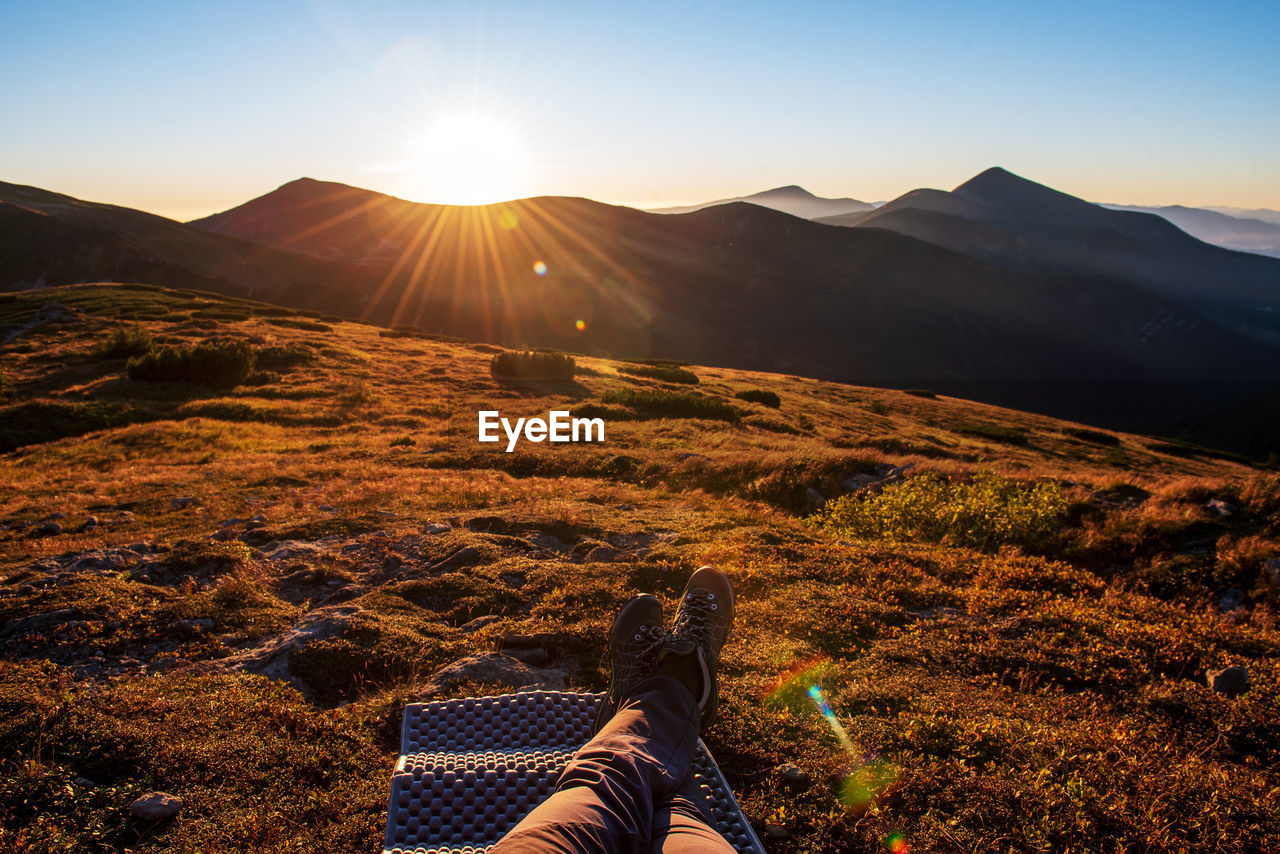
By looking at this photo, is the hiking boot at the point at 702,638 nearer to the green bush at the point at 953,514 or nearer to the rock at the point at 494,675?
the rock at the point at 494,675

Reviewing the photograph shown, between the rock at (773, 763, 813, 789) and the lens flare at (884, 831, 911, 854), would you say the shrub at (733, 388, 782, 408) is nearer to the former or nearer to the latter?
the rock at (773, 763, 813, 789)

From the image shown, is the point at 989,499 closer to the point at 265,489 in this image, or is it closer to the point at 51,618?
the point at 51,618

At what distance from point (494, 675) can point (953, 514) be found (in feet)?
26.9

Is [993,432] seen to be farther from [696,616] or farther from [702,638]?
[702,638]

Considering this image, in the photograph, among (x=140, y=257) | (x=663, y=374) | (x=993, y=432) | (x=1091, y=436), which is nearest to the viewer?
(x=993, y=432)

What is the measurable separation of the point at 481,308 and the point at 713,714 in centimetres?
12488

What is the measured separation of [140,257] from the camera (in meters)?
98.8

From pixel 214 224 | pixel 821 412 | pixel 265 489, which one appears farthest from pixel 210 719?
pixel 214 224

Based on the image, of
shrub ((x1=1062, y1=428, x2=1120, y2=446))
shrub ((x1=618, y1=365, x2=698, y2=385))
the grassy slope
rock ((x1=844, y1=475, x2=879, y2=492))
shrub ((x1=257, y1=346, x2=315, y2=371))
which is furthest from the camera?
shrub ((x1=1062, y1=428, x2=1120, y2=446))

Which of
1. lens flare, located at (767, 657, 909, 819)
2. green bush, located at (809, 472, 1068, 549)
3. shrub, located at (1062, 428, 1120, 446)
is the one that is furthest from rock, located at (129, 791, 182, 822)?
shrub, located at (1062, 428, 1120, 446)

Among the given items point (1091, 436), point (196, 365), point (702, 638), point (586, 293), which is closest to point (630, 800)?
point (702, 638)

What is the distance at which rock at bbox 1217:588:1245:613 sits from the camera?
7.59 metres

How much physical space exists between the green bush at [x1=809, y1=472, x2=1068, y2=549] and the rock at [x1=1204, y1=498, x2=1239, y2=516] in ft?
6.69

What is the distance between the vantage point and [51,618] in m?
5.34
